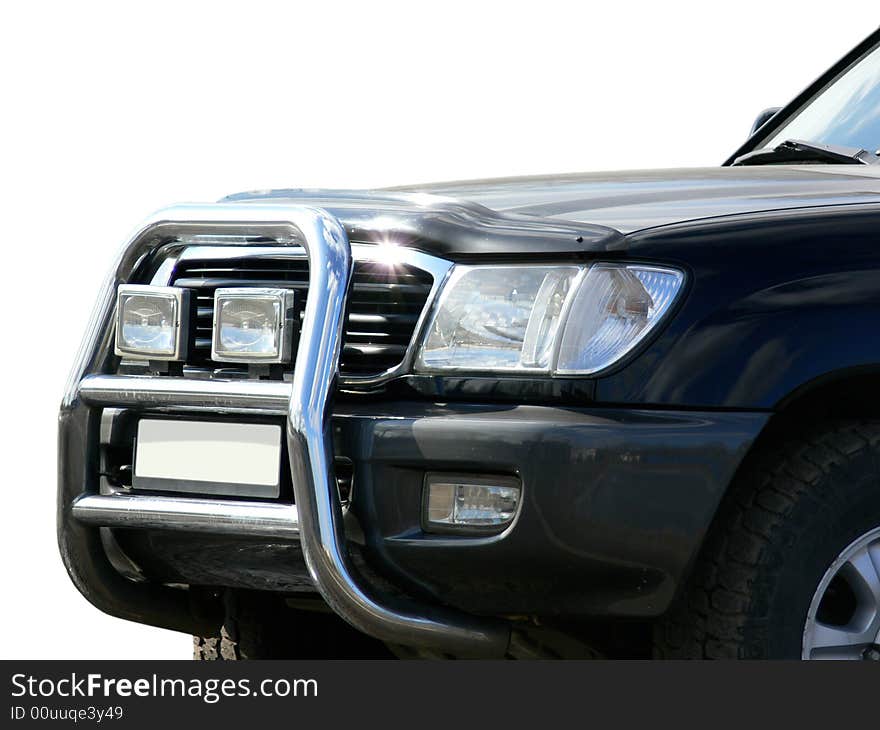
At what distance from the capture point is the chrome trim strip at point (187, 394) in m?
2.98

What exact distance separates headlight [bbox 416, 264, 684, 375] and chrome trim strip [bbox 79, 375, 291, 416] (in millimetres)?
299

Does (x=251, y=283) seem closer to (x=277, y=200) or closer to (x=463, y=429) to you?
(x=277, y=200)

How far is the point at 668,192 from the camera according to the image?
3471 mm

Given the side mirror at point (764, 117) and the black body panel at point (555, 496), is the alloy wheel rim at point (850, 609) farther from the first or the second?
the side mirror at point (764, 117)

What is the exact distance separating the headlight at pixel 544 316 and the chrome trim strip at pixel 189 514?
41 cm

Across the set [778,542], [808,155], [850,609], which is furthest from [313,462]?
[808,155]

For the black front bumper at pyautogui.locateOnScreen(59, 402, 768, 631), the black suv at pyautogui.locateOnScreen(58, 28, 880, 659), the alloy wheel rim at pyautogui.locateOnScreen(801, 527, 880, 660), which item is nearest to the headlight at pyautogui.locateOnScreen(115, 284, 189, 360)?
the black suv at pyautogui.locateOnScreen(58, 28, 880, 659)

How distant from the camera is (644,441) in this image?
2.83 meters

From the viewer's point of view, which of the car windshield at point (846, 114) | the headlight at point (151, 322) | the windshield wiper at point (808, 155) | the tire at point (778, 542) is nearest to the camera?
the tire at point (778, 542)

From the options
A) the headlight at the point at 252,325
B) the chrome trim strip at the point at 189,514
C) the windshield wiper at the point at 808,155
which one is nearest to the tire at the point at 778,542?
the chrome trim strip at the point at 189,514

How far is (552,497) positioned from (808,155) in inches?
77.7

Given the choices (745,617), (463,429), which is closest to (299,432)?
(463,429)

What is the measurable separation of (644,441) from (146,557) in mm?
1149

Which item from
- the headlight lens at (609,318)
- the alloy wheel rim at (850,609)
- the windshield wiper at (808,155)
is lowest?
the alloy wheel rim at (850,609)
